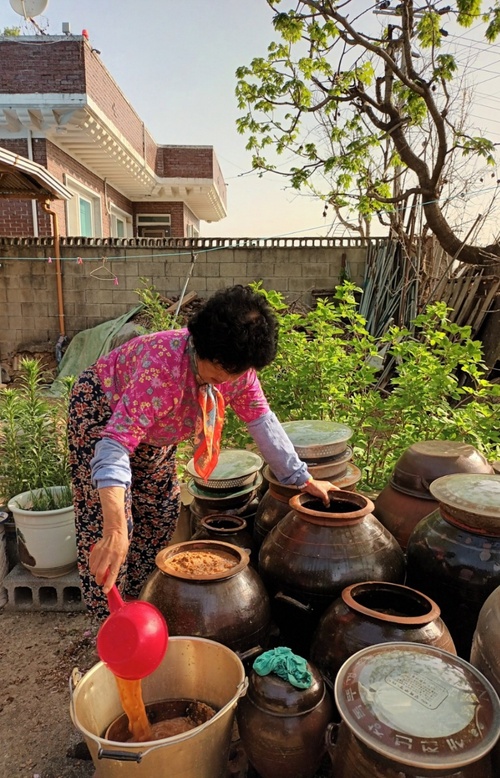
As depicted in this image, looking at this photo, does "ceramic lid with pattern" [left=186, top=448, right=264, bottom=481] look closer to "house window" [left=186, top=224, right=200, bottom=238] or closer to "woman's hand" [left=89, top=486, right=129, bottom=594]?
"woman's hand" [left=89, top=486, right=129, bottom=594]

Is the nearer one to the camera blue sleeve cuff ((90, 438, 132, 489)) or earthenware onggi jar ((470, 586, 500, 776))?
earthenware onggi jar ((470, 586, 500, 776))

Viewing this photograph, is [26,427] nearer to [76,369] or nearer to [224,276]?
[76,369]

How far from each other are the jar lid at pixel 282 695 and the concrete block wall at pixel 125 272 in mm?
7812

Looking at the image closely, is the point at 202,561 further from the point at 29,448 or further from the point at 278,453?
the point at 29,448

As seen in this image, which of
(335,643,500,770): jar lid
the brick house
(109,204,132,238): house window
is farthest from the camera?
(109,204,132,238): house window

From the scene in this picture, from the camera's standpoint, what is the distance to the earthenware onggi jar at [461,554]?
1771mm

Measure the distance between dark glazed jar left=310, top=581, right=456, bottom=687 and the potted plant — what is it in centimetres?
183

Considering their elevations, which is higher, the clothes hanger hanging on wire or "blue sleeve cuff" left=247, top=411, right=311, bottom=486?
the clothes hanger hanging on wire

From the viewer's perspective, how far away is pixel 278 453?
7.09 feet

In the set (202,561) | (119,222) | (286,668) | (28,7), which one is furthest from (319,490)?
(119,222)

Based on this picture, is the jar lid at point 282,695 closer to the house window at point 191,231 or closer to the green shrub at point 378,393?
the green shrub at point 378,393

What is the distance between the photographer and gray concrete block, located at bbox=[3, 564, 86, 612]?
2.97 metres

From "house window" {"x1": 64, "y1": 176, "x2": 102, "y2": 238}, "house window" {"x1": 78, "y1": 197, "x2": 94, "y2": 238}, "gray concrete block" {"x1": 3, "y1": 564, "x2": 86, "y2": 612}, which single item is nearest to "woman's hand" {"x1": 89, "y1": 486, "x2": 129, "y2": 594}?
"gray concrete block" {"x1": 3, "y1": 564, "x2": 86, "y2": 612}

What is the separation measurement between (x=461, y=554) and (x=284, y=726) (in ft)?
2.78
